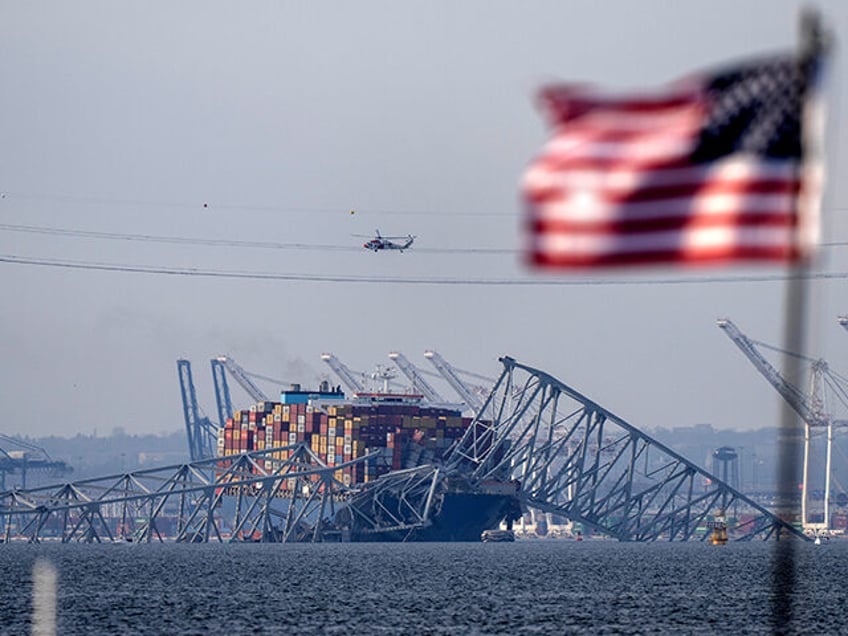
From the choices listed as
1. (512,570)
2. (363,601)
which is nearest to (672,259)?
(363,601)

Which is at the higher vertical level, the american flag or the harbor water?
the american flag

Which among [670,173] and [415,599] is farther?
[415,599]

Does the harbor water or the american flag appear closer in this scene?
the american flag

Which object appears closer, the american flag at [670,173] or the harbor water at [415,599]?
the american flag at [670,173]

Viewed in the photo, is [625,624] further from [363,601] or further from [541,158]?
[541,158]
